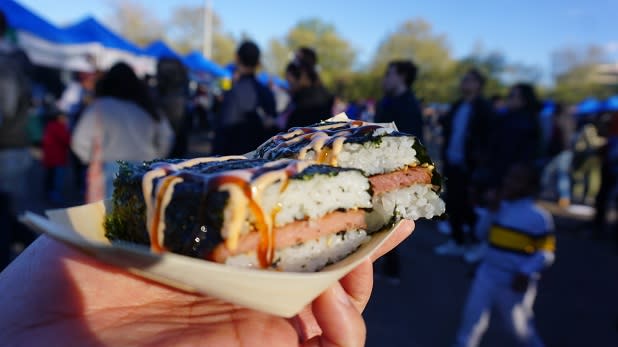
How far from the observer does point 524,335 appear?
2.99 m

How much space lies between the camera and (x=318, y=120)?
427cm

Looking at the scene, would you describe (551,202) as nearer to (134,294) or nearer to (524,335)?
(524,335)

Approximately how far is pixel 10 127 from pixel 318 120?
9.21ft

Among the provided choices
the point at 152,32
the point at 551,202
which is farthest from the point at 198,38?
the point at 551,202

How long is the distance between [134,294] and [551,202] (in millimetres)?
9745

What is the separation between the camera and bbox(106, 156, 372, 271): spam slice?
117cm

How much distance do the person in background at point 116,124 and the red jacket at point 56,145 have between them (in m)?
3.26

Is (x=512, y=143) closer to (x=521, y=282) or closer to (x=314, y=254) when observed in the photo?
(x=521, y=282)

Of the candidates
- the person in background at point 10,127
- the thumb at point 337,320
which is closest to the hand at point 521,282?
the thumb at point 337,320

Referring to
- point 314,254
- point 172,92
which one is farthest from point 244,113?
point 314,254

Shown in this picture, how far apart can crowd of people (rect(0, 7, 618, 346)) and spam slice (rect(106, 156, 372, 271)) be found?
7.33ft

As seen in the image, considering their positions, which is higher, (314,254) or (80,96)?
(80,96)

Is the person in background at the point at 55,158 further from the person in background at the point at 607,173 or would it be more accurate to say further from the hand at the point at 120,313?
the person in background at the point at 607,173

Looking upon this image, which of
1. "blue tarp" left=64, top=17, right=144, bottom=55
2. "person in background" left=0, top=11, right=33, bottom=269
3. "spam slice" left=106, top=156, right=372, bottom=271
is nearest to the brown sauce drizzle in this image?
"spam slice" left=106, top=156, right=372, bottom=271
